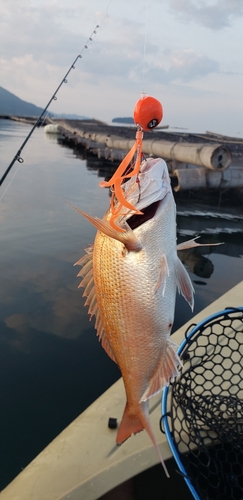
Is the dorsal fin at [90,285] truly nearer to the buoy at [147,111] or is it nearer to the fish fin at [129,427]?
the fish fin at [129,427]

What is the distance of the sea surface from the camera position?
144 inches

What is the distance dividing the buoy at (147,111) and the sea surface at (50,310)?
3.02 meters

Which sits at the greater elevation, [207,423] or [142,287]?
[142,287]

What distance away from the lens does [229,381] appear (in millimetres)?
3049

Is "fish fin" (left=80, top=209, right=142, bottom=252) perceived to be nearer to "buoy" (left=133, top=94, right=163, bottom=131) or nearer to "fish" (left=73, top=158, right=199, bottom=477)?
"fish" (left=73, top=158, right=199, bottom=477)

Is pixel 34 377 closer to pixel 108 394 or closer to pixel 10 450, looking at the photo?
pixel 10 450

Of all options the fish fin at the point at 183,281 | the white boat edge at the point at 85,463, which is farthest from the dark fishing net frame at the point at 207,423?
the fish fin at the point at 183,281

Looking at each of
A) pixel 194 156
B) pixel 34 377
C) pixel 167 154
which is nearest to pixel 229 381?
pixel 34 377

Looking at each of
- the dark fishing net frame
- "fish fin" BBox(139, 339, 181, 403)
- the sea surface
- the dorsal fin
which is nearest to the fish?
"fish fin" BBox(139, 339, 181, 403)

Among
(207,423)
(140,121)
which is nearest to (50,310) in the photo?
(207,423)

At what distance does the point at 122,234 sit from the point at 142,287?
0.32 metres

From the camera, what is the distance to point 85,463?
250 centimetres

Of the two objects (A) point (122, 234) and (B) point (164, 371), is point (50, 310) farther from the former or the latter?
(A) point (122, 234)

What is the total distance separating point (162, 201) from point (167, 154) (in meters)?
14.3
